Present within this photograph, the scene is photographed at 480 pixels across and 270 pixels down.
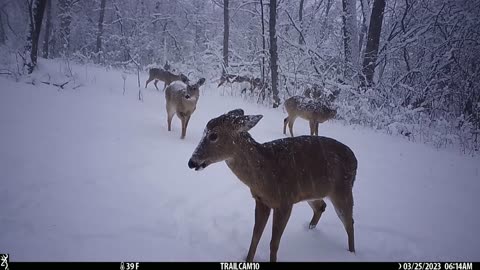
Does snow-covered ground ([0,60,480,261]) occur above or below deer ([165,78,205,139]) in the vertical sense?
below

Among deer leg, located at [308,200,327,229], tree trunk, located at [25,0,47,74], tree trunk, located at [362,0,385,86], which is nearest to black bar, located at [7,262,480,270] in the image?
deer leg, located at [308,200,327,229]

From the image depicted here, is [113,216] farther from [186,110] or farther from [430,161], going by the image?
[430,161]

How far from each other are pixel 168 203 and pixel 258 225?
1610 millimetres

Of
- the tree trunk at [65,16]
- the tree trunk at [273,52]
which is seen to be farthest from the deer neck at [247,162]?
the tree trunk at [65,16]

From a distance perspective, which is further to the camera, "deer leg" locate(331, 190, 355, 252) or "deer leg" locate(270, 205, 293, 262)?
"deer leg" locate(331, 190, 355, 252)

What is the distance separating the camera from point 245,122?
3057 mm

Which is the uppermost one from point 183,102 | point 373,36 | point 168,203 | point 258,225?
point 373,36

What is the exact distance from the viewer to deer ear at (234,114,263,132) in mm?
3023

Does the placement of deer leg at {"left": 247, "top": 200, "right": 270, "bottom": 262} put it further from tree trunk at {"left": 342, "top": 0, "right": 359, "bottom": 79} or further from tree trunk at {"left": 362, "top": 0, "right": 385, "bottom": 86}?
tree trunk at {"left": 342, "top": 0, "right": 359, "bottom": 79}

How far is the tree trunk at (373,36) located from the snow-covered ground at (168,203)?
19.4 ft

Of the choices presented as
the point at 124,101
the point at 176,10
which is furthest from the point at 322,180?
the point at 176,10

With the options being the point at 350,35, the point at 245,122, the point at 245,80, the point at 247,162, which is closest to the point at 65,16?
the point at 245,80

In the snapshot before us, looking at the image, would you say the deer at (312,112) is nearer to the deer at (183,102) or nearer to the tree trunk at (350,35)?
the deer at (183,102)

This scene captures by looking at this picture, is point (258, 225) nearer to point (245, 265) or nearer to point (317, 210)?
point (245, 265)
